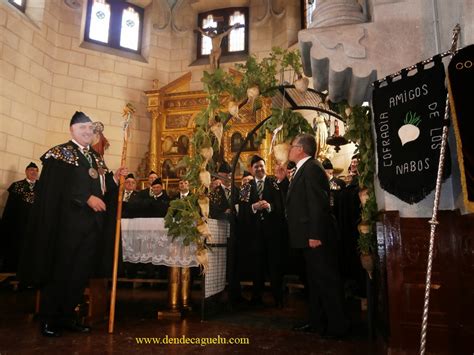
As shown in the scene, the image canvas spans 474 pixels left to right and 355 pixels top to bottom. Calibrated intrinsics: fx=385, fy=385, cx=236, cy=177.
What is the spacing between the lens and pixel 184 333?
321 centimetres

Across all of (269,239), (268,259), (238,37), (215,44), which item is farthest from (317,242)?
(238,37)

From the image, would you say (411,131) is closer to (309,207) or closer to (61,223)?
(309,207)

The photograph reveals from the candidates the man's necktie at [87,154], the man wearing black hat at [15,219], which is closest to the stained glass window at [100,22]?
the man wearing black hat at [15,219]

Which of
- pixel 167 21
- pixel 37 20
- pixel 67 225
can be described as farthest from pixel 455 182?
pixel 167 21

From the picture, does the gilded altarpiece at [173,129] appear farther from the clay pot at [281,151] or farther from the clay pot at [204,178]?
the clay pot at [204,178]

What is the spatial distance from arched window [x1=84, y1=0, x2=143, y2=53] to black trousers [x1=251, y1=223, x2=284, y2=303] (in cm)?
757

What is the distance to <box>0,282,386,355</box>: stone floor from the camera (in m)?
2.70

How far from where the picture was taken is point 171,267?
4051 mm

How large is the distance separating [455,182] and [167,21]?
1023 centimetres

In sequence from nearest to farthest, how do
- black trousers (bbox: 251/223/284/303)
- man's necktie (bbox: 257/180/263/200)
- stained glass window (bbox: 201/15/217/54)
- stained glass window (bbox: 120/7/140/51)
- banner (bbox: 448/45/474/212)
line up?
banner (bbox: 448/45/474/212), black trousers (bbox: 251/223/284/303), man's necktie (bbox: 257/180/263/200), stained glass window (bbox: 120/7/140/51), stained glass window (bbox: 201/15/217/54)

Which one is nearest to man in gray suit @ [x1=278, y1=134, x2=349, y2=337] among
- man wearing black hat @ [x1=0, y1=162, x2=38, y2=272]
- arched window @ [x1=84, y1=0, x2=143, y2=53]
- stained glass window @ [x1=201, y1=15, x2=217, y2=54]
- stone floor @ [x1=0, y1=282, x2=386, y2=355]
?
stone floor @ [x1=0, y1=282, x2=386, y2=355]

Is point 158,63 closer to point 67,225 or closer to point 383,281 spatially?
point 67,225

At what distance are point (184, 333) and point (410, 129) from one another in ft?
7.73

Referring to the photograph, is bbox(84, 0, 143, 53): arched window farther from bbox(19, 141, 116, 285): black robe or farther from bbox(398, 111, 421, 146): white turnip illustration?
bbox(398, 111, 421, 146): white turnip illustration
